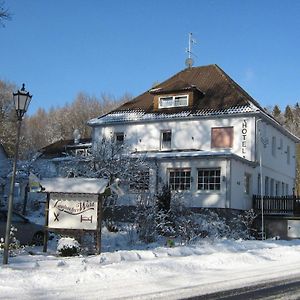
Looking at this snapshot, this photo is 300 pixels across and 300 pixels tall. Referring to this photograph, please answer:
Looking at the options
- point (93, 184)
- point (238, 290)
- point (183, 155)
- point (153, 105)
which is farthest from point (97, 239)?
point (153, 105)

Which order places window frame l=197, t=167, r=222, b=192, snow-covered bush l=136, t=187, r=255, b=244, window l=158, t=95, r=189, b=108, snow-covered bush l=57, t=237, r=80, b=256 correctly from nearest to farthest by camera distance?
snow-covered bush l=57, t=237, r=80, b=256 → snow-covered bush l=136, t=187, r=255, b=244 → window frame l=197, t=167, r=222, b=192 → window l=158, t=95, r=189, b=108

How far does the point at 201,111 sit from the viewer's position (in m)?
33.9

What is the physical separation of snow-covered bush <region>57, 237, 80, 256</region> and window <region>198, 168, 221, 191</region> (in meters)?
15.8

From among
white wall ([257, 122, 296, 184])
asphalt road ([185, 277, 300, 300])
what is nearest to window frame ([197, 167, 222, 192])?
white wall ([257, 122, 296, 184])

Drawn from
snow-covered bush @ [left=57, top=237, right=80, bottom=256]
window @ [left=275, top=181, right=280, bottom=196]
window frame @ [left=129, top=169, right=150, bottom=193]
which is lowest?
snow-covered bush @ [left=57, top=237, right=80, bottom=256]

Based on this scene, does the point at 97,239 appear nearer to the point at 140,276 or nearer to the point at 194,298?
the point at 140,276

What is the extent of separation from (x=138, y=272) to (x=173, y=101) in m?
24.4

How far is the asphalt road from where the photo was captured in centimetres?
988

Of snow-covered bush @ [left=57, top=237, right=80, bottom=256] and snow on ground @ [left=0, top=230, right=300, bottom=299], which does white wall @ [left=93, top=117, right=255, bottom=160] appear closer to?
snow on ground @ [left=0, top=230, right=300, bottom=299]

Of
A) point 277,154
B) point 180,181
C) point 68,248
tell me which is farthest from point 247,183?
point 68,248

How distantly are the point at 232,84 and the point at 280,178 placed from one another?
27.1 ft

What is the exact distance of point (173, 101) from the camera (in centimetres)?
3572

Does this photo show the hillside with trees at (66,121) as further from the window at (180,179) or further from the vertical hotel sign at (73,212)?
the vertical hotel sign at (73,212)

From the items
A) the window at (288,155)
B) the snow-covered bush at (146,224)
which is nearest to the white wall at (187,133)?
the window at (288,155)
